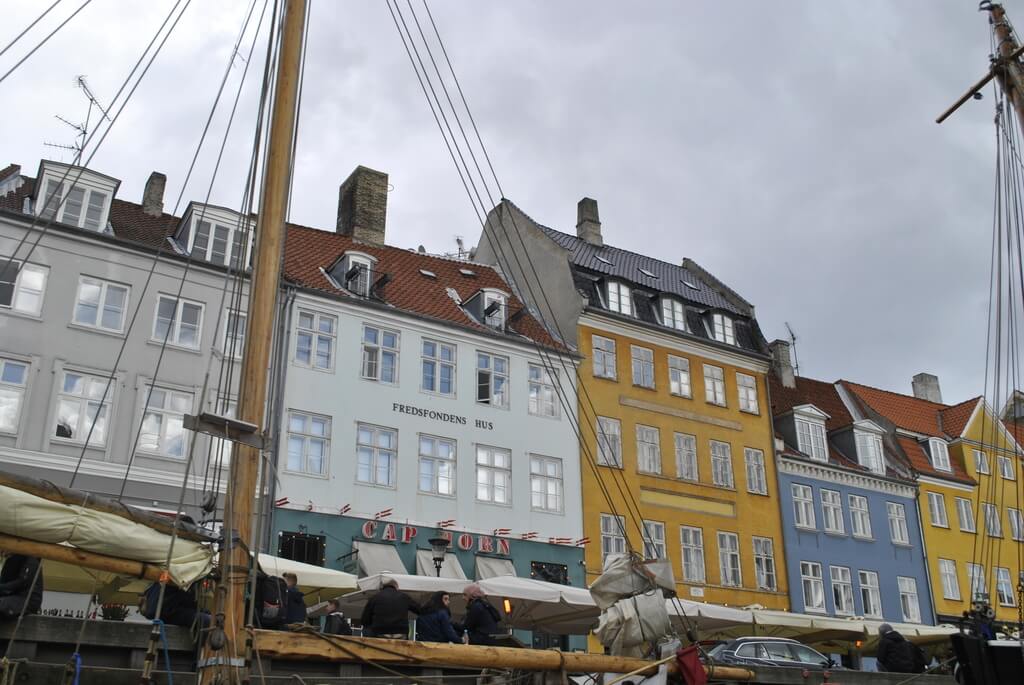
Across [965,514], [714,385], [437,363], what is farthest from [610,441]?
[965,514]

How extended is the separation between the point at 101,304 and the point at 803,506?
78.2ft

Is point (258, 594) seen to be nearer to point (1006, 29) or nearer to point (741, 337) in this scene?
point (1006, 29)

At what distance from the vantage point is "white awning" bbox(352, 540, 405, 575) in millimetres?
24344

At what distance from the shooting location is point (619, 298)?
34438mm

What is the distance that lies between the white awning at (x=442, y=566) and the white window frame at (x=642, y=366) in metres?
9.91

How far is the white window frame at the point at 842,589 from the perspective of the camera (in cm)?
3478

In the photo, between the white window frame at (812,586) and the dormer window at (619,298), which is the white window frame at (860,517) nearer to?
the white window frame at (812,586)

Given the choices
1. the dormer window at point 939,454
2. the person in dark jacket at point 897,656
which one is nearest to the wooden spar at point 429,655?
the person in dark jacket at point 897,656

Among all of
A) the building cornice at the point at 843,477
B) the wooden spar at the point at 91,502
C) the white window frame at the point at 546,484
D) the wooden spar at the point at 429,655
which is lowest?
the wooden spar at the point at 429,655

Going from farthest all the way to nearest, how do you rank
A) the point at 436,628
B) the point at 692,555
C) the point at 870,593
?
the point at 870,593, the point at 692,555, the point at 436,628

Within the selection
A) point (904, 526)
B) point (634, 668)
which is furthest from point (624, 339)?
point (634, 668)

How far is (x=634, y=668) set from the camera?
11195 millimetres

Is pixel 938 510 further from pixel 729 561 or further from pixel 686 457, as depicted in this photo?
pixel 686 457

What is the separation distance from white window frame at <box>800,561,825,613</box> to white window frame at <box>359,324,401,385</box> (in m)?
16.2
